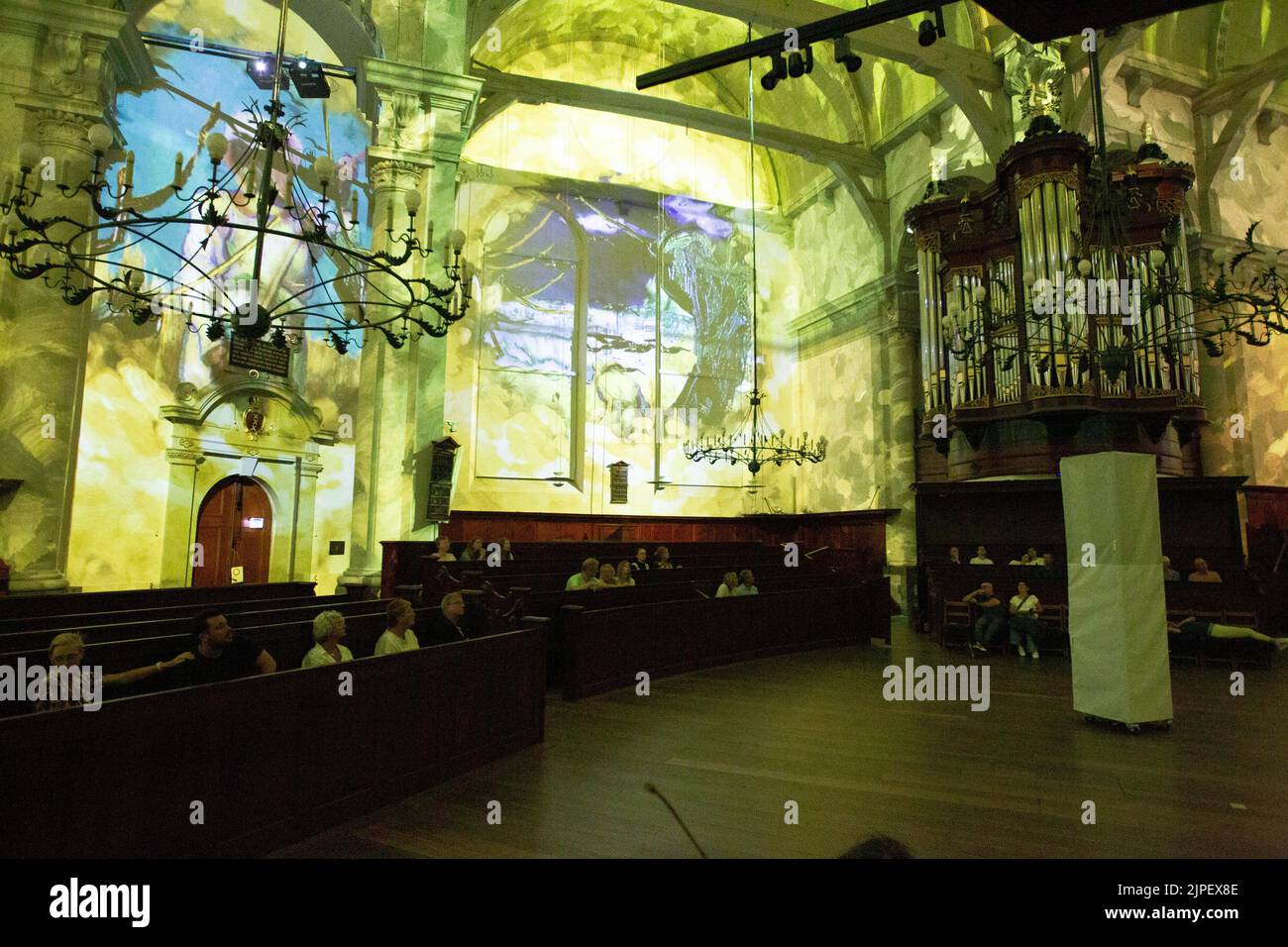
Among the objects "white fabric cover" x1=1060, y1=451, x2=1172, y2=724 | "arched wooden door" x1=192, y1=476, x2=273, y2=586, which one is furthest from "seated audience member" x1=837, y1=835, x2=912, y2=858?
"arched wooden door" x1=192, y1=476, x2=273, y2=586

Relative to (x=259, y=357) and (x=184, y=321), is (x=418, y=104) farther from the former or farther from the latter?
(x=184, y=321)

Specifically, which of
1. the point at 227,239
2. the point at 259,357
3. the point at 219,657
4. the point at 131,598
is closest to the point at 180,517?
the point at 259,357

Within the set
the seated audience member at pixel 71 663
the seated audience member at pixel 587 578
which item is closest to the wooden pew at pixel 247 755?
the seated audience member at pixel 71 663

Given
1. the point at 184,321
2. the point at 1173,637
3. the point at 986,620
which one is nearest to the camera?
the point at 1173,637

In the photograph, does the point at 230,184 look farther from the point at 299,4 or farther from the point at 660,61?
the point at 660,61

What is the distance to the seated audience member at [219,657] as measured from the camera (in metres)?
3.64

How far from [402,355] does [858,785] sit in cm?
718

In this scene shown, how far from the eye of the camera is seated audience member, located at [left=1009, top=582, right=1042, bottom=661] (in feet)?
27.9

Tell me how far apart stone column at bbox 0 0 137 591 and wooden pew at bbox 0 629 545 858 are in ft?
17.7

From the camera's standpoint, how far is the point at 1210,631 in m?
7.79

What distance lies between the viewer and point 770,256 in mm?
17453

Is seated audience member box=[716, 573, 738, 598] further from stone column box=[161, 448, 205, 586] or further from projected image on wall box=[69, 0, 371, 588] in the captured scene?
stone column box=[161, 448, 205, 586]

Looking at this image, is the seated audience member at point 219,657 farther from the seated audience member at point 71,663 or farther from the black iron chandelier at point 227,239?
the black iron chandelier at point 227,239

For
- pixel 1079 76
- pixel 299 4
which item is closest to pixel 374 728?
pixel 299 4
